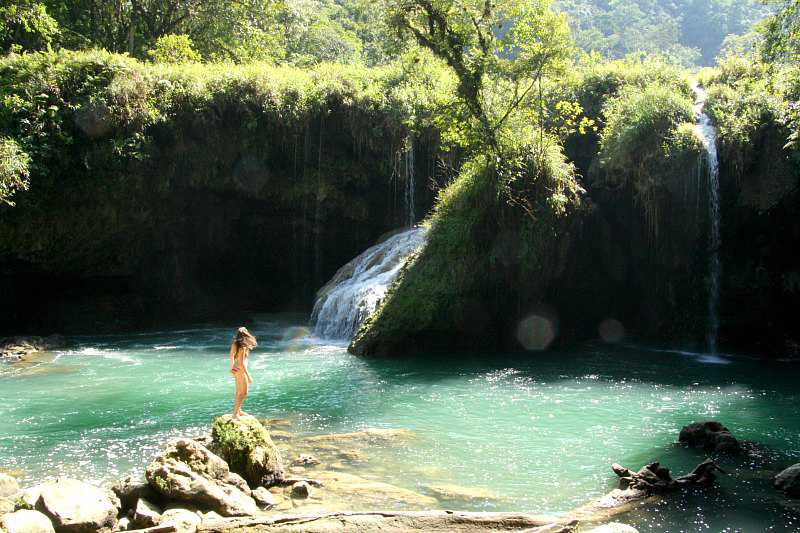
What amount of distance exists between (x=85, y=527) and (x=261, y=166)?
707 inches

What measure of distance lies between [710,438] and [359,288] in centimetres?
1133

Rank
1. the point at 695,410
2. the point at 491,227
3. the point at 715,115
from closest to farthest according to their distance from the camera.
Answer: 1. the point at 695,410
2. the point at 491,227
3. the point at 715,115

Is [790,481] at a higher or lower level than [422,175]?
lower

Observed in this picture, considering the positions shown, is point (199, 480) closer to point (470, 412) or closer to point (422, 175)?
point (470, 412)

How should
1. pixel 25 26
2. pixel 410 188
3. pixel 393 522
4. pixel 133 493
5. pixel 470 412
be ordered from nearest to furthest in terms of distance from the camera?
pixel 393 522, pixel 133 493, pixel 470 412, pixel 410 188, pixel 25 26

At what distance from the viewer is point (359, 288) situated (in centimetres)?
1950

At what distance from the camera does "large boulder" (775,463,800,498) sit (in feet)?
25.6

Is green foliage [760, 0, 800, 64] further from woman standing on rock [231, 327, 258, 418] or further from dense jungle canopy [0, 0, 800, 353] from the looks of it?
woman standing on rock [231, 327, 258, 418]

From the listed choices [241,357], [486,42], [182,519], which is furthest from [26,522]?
[486,42]

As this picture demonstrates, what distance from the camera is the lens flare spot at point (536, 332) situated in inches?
715

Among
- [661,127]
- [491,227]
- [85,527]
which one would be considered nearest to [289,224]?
[491,227]

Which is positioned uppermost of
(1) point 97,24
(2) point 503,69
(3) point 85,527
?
(1) point 97,24

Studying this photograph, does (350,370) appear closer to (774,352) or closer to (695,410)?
(695,410)

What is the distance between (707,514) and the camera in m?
7.40
